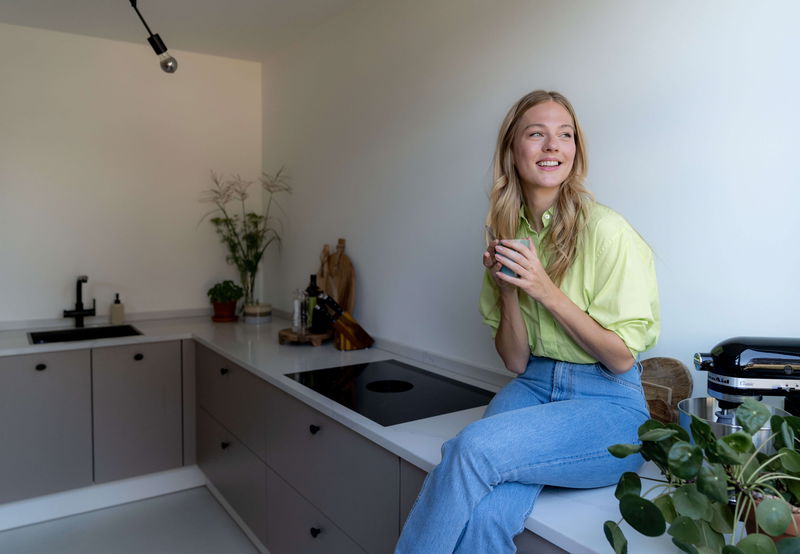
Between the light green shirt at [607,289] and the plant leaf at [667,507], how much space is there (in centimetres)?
38

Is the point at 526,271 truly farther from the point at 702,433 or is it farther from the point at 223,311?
the point at 223,311

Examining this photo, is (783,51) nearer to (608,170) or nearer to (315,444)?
(608,170)

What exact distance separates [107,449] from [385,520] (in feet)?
5.98

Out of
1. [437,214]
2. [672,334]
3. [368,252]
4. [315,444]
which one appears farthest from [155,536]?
[672,334]

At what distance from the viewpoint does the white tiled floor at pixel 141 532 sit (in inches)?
98.5

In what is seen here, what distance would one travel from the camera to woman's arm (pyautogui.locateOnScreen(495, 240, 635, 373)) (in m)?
1.20

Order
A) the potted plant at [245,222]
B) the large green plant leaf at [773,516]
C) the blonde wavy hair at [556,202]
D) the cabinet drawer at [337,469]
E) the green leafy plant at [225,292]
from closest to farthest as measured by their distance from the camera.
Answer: the large green plant leaf at [773,516]
the blonde wavy hair at [556,202]
the cabinet drawer at [337,469]
the green leafy plant at [225,292]
the potted plant at [245,222]

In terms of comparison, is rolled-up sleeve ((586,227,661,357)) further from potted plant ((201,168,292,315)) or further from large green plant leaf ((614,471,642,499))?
potted plant ((201,168,292,315))

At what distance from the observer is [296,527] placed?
205 centimetres

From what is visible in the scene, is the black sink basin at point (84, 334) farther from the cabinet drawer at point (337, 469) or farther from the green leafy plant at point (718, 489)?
the green leafy plant at point (718, 489)

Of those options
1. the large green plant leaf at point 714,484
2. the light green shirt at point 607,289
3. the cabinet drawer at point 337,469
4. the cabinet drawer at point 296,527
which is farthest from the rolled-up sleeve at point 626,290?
the cabinet drawer at point 296,527

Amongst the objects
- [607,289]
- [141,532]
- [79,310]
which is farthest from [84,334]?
[607,289]

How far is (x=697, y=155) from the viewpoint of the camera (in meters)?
1.41

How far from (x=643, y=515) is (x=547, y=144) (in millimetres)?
786
